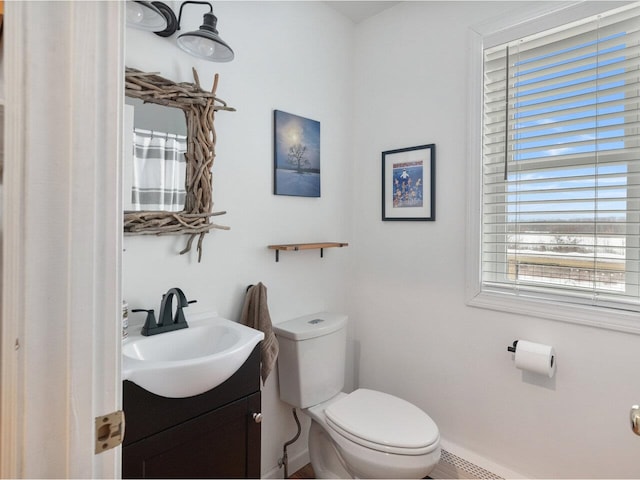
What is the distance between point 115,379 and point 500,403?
1742 mm

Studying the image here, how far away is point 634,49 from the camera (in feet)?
4.63

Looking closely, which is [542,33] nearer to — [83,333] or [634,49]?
[634,49]

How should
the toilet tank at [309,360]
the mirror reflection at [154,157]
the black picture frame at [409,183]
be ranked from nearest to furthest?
the mirror reflection at [154,157] < the toilet tank at [309,360] < the black picture frame at [409,183]

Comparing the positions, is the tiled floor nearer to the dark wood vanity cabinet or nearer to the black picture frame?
the dark wood vanity cabinet

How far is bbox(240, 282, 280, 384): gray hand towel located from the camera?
59.4 inches

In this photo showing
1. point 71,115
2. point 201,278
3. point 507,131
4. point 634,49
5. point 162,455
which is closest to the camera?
point 71,115

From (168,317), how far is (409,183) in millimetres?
1392

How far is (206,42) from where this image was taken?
1.32 metres

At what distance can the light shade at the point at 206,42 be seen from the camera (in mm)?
1284

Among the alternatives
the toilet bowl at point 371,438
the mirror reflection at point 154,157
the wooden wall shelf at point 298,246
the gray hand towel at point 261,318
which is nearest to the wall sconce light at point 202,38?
the mirror reflection at point 154,157

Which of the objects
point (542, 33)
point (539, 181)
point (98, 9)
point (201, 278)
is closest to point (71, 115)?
point (98, 9)

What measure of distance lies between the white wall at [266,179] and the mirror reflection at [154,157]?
141 mm

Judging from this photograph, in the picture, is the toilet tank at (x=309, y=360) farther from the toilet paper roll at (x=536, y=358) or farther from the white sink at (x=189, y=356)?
the toilet paper roll at (x=536, y=358)

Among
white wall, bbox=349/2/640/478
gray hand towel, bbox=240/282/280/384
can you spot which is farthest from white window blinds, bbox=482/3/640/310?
gray hand towel, bbox=240/282/280/384
